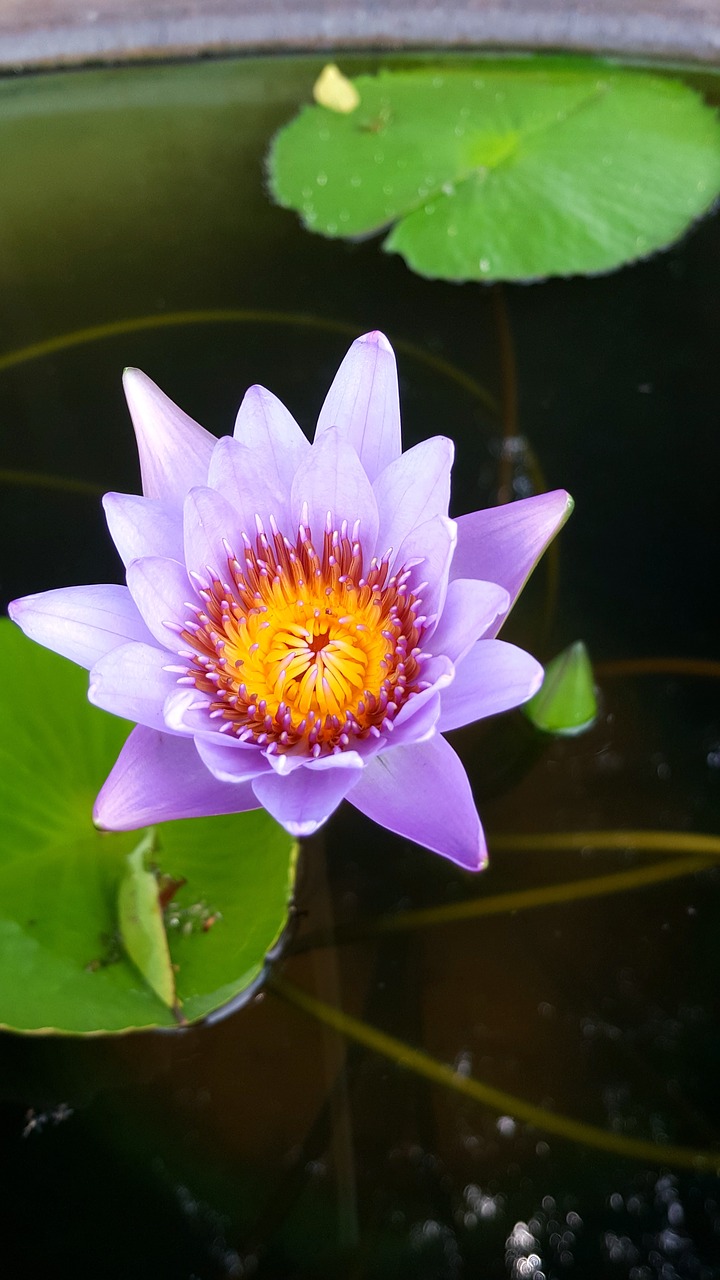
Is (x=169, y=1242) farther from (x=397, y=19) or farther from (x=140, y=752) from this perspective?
(x=397, y=19)

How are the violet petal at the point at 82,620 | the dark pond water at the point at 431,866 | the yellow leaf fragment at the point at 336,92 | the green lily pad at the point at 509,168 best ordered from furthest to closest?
the yellow leaf fragment at the point at 336,92
the green lily pad at the point at 509,168
the dark pond water at the point at 431,866
the violet petal at the point at 82,620

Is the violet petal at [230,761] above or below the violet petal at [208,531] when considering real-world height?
below

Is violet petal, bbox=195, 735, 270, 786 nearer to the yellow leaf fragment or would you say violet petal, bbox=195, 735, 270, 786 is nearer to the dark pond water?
the dark pond water

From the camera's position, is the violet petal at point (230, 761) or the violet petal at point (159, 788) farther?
the violet petal at point (159, 788)

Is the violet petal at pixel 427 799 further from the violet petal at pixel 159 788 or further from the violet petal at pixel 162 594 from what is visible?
the violet petal at pixel 162 594

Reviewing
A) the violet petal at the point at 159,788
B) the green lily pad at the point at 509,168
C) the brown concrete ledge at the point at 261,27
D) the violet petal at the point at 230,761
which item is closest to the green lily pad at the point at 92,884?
the violet petal at the point at 159,788

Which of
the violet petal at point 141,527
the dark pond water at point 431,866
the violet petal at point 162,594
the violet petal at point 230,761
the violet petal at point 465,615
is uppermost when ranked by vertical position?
the violet petal at point 141,527
